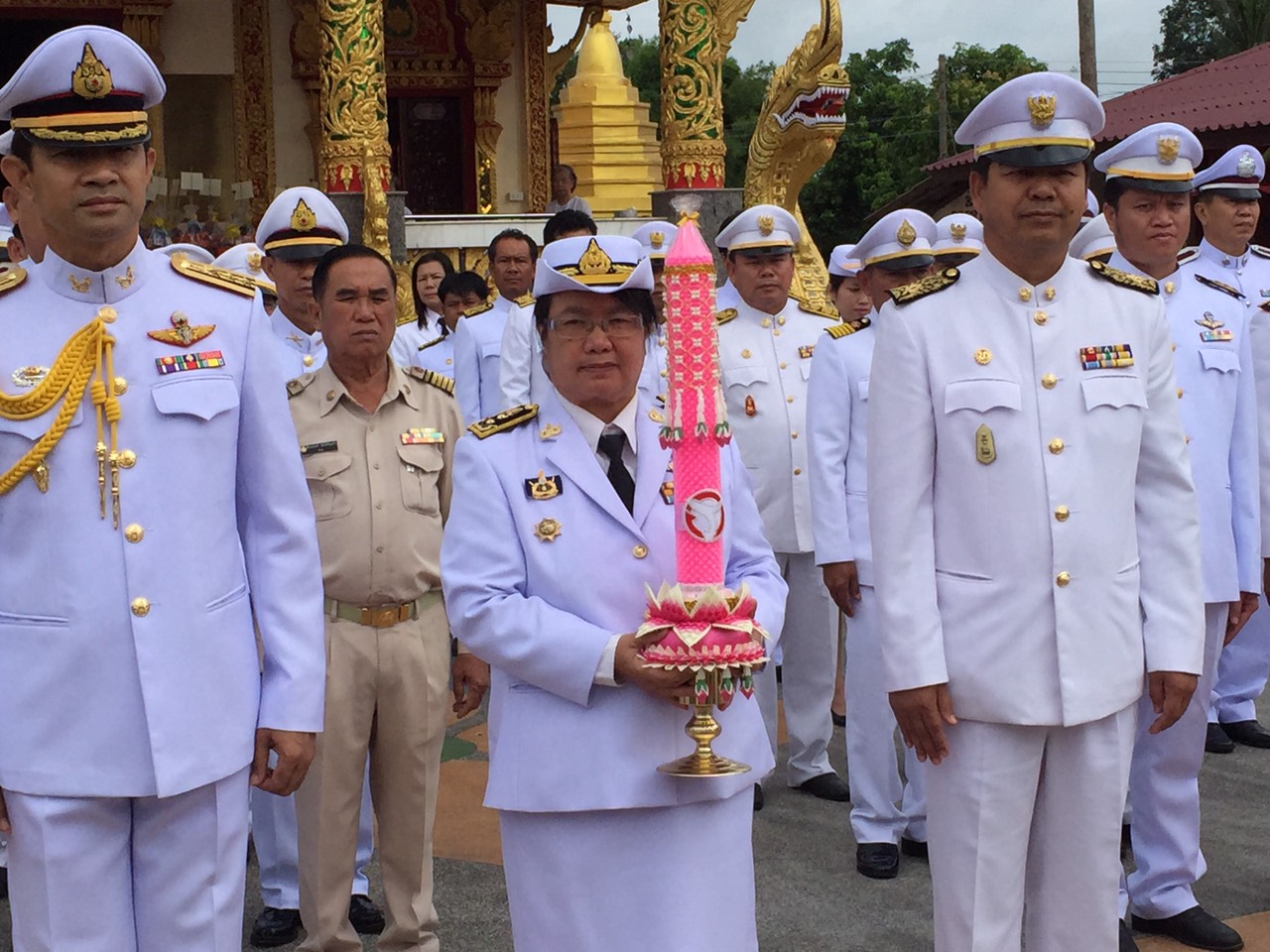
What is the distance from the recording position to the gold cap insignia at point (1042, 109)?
363cm

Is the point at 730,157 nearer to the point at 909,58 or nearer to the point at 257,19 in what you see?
the point at 909,58

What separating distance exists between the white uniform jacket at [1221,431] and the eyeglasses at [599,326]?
2277 millimetres

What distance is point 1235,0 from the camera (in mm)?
39844

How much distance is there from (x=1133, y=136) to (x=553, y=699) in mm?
2727

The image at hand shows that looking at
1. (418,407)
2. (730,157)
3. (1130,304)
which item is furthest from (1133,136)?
(730,157)

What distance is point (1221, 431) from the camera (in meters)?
5.14

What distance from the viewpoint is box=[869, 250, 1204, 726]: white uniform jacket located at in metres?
3.61

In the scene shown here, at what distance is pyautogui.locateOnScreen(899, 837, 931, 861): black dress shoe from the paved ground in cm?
8

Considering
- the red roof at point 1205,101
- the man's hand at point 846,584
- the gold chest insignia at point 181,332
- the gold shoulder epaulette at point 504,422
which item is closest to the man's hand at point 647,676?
the gold shoulder epaulette at point 504,422

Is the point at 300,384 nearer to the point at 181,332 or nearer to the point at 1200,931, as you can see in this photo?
the point at 181,332

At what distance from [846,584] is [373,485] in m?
1.93

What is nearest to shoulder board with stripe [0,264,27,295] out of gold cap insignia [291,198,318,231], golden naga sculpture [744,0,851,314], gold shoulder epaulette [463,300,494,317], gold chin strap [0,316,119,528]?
gold chin strap [0,316,119,528]

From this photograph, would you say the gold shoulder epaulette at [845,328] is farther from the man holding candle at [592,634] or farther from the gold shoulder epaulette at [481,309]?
the gold shoulder epaulette at [481,309]

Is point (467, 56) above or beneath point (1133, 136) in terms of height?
above
